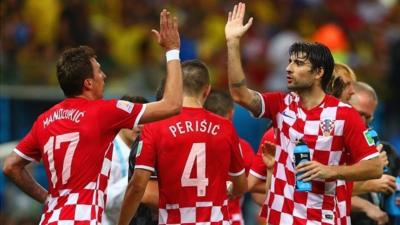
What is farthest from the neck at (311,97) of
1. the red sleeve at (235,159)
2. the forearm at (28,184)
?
the forearm at (28,184)

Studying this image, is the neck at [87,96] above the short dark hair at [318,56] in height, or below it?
below

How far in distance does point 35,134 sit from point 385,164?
10.1 feet

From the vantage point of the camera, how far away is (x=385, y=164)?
10273 millimetres

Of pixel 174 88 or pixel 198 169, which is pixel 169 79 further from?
pixel 198 169

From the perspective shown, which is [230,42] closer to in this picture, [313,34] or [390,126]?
[390,126]

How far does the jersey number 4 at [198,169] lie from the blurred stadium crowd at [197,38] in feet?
25.8

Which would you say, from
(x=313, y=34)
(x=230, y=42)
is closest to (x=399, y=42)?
(x=313, y=34)

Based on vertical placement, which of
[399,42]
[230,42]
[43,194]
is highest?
[399,42]

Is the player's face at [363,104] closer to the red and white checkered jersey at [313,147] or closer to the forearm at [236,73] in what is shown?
the red and white checkered jersey at [313,147]

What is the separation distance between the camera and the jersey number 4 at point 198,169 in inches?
368

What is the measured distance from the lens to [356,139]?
9250 mm

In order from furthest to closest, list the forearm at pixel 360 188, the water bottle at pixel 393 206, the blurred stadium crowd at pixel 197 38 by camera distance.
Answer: the blurred stadium crowd at pixel 197 38
the water bottle at pixel 393 206
the forearm at pixel 360 188

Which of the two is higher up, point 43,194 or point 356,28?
point 356,28

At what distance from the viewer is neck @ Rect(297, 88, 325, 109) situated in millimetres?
9375
